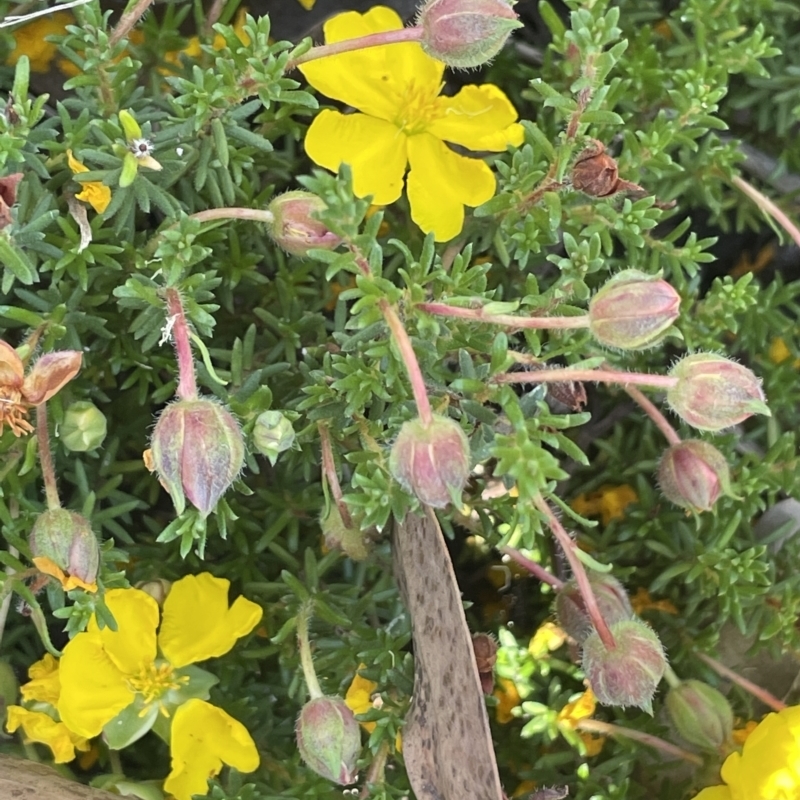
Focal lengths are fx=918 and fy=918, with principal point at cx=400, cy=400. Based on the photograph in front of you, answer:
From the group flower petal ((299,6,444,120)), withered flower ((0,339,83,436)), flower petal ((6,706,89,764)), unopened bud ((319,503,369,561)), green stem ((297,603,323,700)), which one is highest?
flower petal ((299,6,444,120))

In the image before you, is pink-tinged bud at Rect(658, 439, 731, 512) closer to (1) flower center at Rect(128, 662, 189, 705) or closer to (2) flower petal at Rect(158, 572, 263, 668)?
(2) flower petal at Rect(158, 572, 263, 668)

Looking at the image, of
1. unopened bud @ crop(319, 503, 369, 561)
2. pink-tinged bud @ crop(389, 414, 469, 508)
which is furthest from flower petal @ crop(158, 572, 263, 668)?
pink-tinged bud @ crop(389, 414, 469, 508)

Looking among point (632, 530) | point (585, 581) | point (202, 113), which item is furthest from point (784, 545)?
point (202, 113)

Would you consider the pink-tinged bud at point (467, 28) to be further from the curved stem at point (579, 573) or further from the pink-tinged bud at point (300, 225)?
the curved stem at point (579, 573)

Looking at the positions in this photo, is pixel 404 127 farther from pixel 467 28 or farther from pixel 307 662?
pixel 307 662

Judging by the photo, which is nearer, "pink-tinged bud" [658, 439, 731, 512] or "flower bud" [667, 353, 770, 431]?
"flower bud" [667, 353, 770, 431]

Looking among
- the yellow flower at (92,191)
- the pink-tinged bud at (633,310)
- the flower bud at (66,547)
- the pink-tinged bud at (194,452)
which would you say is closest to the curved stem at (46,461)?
the flower bud at (66,547)

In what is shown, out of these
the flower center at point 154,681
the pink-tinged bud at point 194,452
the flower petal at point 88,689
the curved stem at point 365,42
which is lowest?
the flower center at point 154,681
